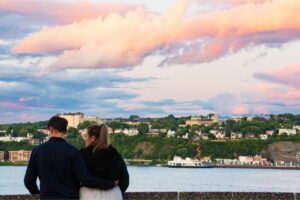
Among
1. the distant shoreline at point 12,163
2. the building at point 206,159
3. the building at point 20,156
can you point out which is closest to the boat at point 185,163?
the building at point 206,159

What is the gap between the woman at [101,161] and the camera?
8773 millimetres

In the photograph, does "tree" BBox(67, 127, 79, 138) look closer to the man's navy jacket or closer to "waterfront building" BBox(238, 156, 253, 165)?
"waterfront building" BBox(238, 156, 253, 165)

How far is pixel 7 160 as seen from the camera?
196125 millimetres

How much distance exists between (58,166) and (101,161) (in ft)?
1.66

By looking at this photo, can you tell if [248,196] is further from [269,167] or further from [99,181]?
[269,167]

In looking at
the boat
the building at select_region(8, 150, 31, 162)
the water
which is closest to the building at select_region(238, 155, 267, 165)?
the water

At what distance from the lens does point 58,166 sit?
859cm

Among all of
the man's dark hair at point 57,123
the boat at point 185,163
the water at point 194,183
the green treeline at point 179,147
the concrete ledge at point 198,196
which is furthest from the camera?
the green treeline at point 179,147

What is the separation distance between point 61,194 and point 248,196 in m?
3.10

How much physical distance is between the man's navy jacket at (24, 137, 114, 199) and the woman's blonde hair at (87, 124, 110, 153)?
270 millimetres

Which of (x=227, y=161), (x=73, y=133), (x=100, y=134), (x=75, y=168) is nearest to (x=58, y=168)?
(x=75, y=168)

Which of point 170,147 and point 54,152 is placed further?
point 170,147

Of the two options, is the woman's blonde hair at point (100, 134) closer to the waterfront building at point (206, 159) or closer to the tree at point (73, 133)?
the tree at point (73, 133)

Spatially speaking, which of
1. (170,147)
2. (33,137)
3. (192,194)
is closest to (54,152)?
(192,194)
